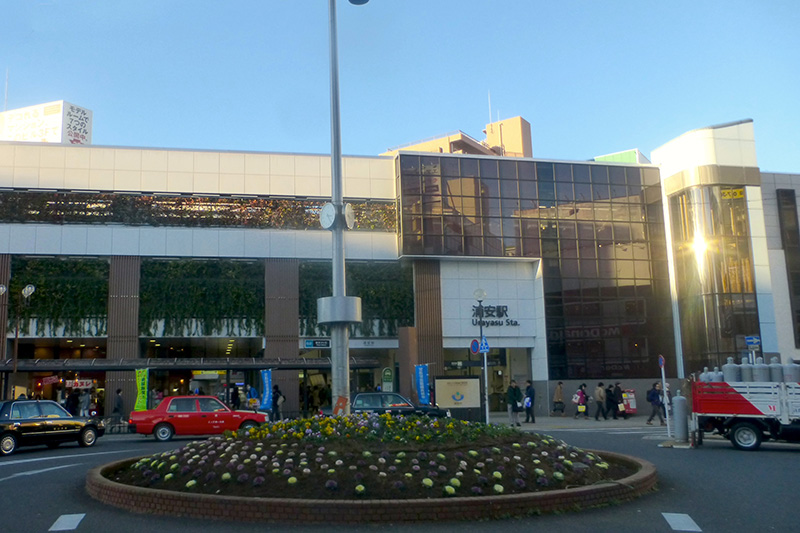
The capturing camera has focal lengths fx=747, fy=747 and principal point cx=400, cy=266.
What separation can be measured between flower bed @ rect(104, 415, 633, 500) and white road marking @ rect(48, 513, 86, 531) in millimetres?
1252

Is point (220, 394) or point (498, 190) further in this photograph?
point (498, 190)

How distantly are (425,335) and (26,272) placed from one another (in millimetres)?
19253

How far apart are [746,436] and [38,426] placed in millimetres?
18662

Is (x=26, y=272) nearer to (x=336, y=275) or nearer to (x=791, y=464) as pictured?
(x=336, y=275)

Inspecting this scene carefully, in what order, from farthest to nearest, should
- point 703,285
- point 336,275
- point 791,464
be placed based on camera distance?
point 703,285 → point 791,464 → point 336,275

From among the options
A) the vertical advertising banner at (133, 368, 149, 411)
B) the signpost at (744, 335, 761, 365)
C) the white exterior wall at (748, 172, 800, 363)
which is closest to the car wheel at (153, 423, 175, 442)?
the vertical advertising banner at (133, 368, 149, 411)

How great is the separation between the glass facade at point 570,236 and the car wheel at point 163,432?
16288 mm

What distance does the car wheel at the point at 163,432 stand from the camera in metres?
24.2

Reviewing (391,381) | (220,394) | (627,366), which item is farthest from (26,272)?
(627,366)

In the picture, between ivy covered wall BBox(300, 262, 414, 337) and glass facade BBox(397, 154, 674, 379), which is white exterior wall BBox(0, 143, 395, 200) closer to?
glass facade BBox(397, 154, 674, 379)

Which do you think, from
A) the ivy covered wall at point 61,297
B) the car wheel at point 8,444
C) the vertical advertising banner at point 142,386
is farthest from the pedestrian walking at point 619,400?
the car wheel at point 8,444

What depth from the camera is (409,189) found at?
3794cm

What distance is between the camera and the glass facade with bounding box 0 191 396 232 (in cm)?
3519

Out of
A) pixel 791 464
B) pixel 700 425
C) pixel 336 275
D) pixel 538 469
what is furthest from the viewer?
pixel 700 425
